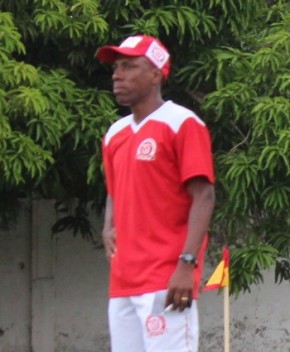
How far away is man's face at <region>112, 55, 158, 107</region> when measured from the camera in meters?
4.03

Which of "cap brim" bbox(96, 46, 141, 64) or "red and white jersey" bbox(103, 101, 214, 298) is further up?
"cap brim" bbox(96, 46, 141, 64)

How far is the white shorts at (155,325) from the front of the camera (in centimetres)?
386

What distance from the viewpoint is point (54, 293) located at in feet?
30.1

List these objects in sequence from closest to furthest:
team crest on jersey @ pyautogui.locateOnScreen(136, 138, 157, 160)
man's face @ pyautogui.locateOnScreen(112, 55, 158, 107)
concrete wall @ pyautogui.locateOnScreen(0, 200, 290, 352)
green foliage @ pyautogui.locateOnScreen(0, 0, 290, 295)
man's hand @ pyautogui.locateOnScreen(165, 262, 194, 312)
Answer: man's hand @ pyautogui.locateOnScreen(165, 262, 194, 312)
team crest on jersey @ pyautogui.locateOnScreen(136, 138, 157, 160)
man's face @ pyautogui.locateOnScreen(112, 55, 158, 107)
green foliage @ pyautogui.locateOnScreen(0, 0, 290, 295)
concrete wall @ pyautogui.locateOnScreen(0, 200, 290, 352)

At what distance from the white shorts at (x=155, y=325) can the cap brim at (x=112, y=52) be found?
93cm

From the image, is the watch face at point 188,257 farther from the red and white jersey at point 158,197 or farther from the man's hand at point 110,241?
the man's hand at point 110,241

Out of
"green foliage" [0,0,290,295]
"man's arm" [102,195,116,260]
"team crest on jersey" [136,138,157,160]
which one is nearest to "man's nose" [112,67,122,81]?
"team crest on jersey" [136,138,157,160]

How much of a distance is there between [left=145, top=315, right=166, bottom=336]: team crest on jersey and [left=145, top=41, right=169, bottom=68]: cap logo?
974 mm

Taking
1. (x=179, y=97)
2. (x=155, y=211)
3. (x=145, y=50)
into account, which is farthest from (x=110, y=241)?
(x=179, y=97)

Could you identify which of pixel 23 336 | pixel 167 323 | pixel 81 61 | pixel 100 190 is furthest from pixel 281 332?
pixel 167 323

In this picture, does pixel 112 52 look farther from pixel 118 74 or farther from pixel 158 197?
pixel 158 197

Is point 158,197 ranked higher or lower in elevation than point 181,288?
higher

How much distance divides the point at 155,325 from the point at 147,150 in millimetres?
656

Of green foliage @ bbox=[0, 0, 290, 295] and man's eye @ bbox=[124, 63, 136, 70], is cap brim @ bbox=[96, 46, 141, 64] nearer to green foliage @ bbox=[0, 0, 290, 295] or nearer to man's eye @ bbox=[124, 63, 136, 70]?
man's eye @ bbox=[124, 63, 136, 70]
